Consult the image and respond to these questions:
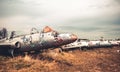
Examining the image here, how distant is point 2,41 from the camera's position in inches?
835

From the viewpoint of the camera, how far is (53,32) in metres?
18.7

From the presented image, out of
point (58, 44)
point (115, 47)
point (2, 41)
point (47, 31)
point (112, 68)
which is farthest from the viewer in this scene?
point (115, 47)

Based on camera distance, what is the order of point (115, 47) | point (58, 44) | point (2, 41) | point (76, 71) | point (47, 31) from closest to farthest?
1. point (76, 71)
2. point (58, 44)
3. point (47, 31)
4. point (2, 41)
5. point (115, 47)

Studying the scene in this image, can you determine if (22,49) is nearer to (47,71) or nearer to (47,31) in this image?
(47,31)

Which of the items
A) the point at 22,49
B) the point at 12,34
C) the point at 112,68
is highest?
the point at 12,34

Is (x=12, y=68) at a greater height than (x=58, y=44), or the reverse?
(x=58, y=44)

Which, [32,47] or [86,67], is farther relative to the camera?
[32,47]

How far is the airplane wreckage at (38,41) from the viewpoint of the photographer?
18031 millimetres

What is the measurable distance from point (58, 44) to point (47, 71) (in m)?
4.32

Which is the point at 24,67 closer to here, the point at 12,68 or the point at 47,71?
the point at 12,68

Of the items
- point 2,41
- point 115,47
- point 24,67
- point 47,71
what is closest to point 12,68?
point 24,67

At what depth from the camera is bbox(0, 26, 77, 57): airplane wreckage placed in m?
18.0

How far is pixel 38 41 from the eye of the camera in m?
18.5

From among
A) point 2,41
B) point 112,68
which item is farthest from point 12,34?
point 112,68
